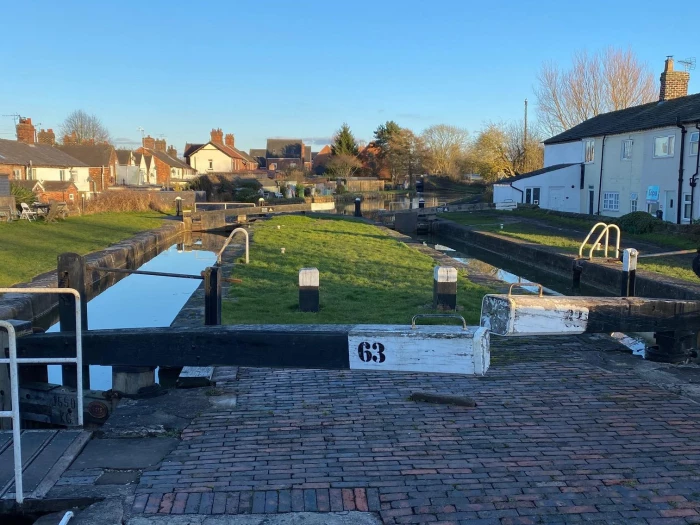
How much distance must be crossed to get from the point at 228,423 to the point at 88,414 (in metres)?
1.32

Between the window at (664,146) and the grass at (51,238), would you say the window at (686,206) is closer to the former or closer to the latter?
the window at (664,146)

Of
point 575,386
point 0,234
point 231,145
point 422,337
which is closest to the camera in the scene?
point 422,337

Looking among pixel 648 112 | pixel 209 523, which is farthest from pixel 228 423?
pixel 648 112

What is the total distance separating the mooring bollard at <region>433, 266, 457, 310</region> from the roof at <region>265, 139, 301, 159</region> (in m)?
106

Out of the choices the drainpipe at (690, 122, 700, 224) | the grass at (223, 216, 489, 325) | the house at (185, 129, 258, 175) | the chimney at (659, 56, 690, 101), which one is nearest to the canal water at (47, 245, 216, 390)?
the grass at (223, 216, 489, 325)

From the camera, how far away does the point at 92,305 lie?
1337cm

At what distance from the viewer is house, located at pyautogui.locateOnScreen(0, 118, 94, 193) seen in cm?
3866

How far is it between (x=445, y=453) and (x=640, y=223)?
21.8m

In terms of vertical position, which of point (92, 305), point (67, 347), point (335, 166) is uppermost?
point (335, 166)

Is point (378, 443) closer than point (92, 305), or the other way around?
point (378, 443)

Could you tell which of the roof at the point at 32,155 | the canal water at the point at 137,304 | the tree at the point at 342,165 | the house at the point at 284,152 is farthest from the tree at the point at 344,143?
the canal water at the point at 137,304

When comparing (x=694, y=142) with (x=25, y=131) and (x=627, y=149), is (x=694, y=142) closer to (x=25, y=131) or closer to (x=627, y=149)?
(x=627, y=149)

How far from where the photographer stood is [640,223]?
23.6 meters

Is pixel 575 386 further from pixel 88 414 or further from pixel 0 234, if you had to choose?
pixel 0 234
